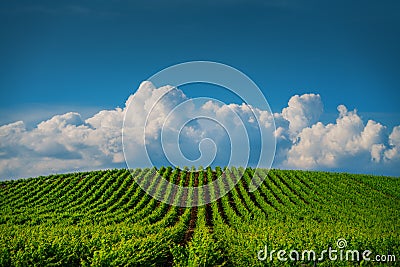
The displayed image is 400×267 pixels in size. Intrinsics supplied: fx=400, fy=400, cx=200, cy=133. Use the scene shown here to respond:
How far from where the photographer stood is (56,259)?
14.7 m

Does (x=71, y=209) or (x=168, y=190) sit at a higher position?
(x=168, y=190)

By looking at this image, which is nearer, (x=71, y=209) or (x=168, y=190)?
(x=71, y=209)

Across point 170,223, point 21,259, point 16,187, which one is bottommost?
point 21,259

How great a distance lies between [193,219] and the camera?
38438 mm

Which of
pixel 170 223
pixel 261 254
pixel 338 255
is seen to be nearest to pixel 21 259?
pixel 261 254

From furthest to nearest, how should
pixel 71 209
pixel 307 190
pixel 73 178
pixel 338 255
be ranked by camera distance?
1. pixel 73 178
2. pixel 307 190
3. pixel 71 209
4. pixel 338 255

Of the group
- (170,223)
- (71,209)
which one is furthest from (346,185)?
(71,209)

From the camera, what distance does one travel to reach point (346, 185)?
5084cm

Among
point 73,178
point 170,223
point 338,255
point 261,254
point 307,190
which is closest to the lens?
point 261,254

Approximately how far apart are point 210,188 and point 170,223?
580 inches

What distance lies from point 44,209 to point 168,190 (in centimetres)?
1554

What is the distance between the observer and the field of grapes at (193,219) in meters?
16.1

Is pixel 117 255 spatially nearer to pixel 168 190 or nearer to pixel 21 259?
pixel 21 259

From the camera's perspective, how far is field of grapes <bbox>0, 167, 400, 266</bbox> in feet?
52.8
